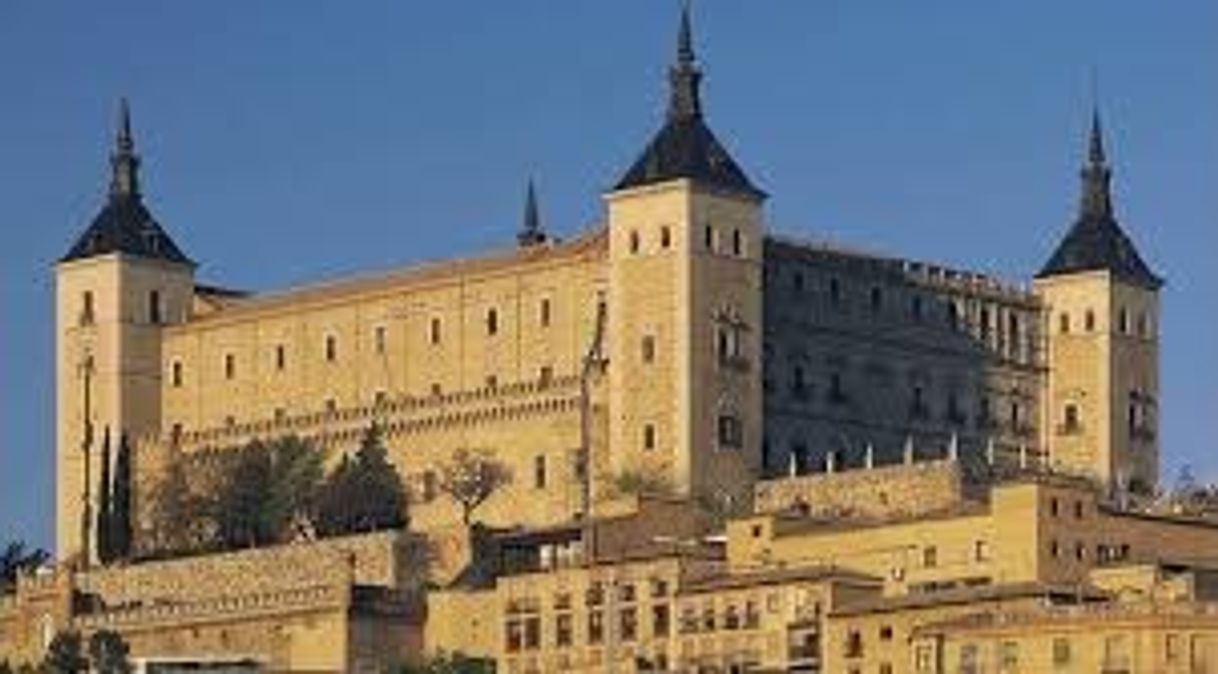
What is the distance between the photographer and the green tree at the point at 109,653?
113 meters

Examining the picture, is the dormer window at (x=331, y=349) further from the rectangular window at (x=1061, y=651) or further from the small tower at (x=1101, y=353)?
the rectangular window at (x=1061, y=651)

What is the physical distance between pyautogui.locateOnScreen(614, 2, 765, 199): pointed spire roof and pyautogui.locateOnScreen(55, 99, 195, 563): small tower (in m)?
18.0

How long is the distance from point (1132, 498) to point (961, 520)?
623 inches

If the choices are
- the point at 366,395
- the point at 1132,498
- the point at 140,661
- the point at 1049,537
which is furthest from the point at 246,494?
the point at 1049,537

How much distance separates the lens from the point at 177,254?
457 ft

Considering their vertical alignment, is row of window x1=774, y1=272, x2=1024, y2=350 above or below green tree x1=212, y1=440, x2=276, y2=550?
above

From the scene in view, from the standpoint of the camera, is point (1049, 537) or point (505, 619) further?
point (505, 619)

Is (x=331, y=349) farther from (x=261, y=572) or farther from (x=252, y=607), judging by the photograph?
(x=252, y=607)

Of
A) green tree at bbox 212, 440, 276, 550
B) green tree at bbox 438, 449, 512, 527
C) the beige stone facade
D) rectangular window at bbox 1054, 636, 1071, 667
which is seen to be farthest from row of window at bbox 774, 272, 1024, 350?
rectangular window at bbox 1054, 636, 1071, 667

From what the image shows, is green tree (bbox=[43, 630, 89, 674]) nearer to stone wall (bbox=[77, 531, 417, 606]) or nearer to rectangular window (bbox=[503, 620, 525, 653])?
stone wall (bbox=[77, 531, 417, 606])

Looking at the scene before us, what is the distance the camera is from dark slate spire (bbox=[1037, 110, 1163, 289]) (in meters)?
132

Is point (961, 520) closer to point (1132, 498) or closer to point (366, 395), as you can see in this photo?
point (1132, 498)

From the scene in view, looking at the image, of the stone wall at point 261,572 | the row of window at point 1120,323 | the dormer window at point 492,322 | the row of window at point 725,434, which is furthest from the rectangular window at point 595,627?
the row of window at point 1120,323

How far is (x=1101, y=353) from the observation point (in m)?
131
